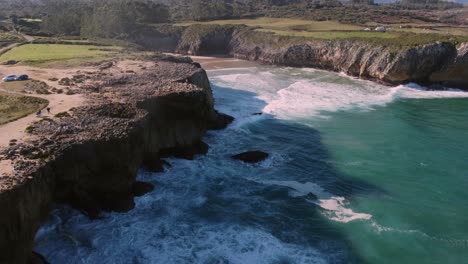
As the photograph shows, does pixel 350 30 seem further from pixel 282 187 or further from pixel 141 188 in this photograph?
pixel 141 188

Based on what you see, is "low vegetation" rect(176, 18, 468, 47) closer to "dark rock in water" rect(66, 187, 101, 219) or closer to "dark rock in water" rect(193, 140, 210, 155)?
"dark rock in water" rect(193, 140, 210, 155)

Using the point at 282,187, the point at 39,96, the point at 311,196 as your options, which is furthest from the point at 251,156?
the point at 39,96

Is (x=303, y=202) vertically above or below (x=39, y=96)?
below

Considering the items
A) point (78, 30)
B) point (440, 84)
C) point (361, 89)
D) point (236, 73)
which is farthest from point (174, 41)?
point (440, 84)

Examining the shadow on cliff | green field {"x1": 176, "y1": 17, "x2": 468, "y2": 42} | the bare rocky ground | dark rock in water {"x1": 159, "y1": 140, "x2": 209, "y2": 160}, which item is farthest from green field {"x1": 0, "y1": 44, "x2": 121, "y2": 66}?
green field {"x1": 176, "y1": 17, "x2": 468, "y2": 42}

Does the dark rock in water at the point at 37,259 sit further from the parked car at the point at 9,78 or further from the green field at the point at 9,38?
the green field at the point at 9,38
